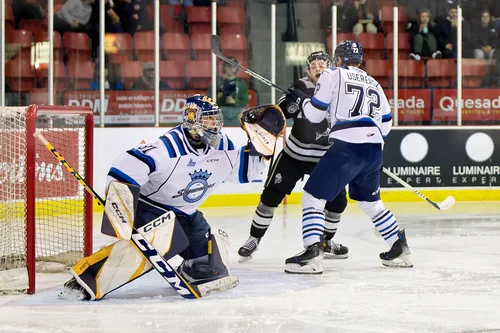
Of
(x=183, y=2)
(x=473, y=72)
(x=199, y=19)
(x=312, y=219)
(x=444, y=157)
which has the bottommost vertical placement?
(x=312, y=219)

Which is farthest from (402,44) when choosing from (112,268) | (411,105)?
(112,268)

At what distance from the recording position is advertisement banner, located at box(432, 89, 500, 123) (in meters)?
8.01

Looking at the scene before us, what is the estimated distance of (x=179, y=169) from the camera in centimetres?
345

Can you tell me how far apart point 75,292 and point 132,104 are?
411cm

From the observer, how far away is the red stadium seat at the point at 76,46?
7.17m

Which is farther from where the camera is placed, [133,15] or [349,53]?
[133,15]

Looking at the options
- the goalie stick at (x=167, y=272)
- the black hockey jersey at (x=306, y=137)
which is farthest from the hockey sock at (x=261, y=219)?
the goalie stick at (x=167, y=272)

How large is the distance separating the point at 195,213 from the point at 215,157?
0.91 feet

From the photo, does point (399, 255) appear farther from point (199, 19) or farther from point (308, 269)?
point (199, 19)

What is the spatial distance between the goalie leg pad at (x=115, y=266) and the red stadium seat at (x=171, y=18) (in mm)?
4323

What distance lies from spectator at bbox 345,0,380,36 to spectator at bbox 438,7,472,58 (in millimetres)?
596

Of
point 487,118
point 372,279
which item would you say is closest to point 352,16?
point 487,118

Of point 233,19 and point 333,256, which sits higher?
point 233,19

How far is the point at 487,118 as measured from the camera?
8.07 m
